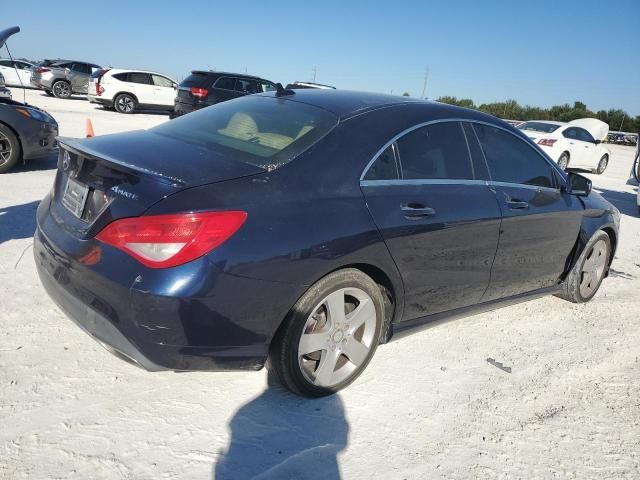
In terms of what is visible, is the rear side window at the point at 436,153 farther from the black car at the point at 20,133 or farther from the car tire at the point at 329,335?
the black car at the point at 20,133

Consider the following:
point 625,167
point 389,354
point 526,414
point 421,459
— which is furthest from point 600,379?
point 625,167

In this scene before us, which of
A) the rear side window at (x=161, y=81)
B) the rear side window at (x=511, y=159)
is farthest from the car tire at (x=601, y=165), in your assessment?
the rear side window at (x=161, y=81)

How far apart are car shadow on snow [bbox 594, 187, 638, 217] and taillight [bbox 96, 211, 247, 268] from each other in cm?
967

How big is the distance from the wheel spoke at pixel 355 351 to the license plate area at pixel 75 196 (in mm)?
1494

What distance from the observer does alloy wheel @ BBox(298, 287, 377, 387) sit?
2652mm

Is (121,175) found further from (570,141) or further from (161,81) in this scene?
(161,81)

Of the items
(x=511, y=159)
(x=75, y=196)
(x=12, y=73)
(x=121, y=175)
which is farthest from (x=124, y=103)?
(x=121, y=175)

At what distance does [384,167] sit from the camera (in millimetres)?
2875


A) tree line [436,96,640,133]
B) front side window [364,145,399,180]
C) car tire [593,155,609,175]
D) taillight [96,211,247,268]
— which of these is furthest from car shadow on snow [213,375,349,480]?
tree line [436,96,640,133]

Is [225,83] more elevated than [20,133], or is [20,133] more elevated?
[225,83]

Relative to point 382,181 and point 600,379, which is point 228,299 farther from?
point 600,379

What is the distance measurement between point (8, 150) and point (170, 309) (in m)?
6.42

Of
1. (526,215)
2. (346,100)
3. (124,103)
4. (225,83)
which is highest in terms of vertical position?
(225,83)

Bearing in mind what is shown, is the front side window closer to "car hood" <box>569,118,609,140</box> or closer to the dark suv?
the dark suv
